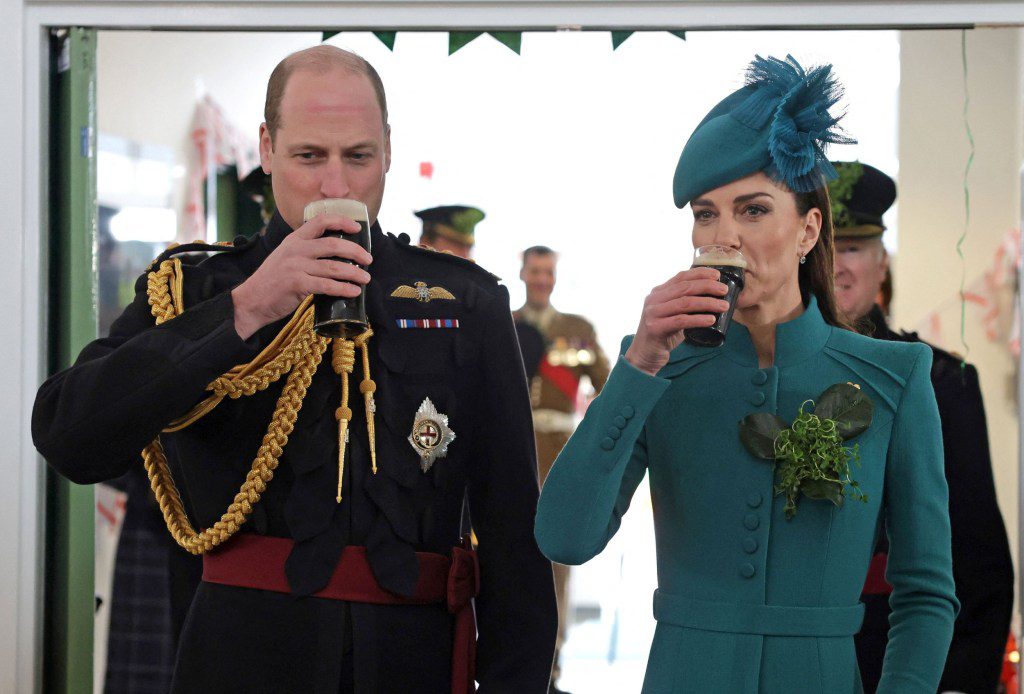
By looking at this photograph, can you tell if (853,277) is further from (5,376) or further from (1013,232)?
(5,376)

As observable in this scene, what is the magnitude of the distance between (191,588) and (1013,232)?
71.2 inches

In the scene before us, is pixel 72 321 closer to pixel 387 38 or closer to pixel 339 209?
pixel 387 38

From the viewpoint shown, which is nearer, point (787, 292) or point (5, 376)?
point (787, 292)

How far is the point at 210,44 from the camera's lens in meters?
2.70

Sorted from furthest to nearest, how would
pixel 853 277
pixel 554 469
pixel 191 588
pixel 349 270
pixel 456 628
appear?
pixel 853 277 < pixel 191 588 < pixel 456 628 < pixel 554 469 < pixel 349 270

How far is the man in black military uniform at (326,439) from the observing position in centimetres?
188

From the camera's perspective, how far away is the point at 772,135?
6.38 feet

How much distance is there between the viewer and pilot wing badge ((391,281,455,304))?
2.12m

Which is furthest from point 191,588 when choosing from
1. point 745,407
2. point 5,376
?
point 745,407

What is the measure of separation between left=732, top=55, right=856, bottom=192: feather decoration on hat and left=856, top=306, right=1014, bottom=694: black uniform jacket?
1.93 feet

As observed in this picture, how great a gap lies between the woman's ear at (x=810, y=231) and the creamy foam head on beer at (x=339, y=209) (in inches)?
27.7

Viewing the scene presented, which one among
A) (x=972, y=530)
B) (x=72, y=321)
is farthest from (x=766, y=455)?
(x=72, y=321)

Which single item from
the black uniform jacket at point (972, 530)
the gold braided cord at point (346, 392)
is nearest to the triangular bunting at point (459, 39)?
the gold braided cord at point (346, 392)

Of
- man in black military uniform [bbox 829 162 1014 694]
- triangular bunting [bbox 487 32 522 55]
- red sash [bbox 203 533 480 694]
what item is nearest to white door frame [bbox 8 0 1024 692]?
triangular bunting [bbox 487 32 522 55]
